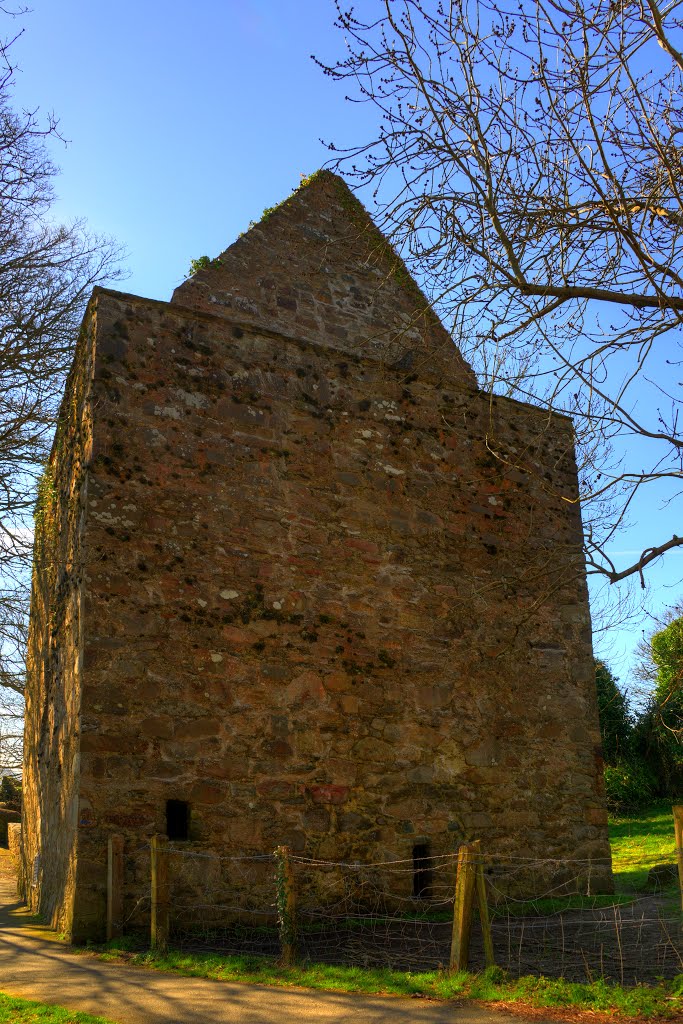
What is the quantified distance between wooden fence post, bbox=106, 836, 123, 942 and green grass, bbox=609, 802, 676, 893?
621cm

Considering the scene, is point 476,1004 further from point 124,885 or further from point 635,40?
point 635,40

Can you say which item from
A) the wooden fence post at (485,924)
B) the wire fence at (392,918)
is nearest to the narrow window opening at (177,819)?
the wire fence at (392,918)

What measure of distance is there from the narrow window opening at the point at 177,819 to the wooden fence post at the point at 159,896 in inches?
27.0

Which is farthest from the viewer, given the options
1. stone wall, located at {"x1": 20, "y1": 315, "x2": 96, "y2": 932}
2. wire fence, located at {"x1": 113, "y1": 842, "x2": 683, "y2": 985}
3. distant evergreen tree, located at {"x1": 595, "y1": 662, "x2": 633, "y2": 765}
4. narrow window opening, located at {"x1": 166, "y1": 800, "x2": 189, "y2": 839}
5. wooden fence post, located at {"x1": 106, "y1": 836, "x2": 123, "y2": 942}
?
distant evergreen tree, located at {"x1": 595, "y1": 662, "x2": 633, "y2": 765}

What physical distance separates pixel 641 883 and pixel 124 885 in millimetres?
6621

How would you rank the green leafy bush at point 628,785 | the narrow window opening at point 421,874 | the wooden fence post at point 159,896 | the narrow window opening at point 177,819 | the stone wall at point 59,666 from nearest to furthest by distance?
the wooden fence post at point 159,896 → the narrow window opening at point 177,819 → the stone wall at point 59,666 → the narrow window opening at point 421,874 → the green leafy bush at point 628,785

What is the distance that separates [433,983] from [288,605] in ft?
12.4

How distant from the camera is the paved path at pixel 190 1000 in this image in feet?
16.8

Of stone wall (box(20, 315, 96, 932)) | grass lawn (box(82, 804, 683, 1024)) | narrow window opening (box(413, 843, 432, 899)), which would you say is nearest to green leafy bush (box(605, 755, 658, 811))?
narrow window opening (box(413, 843, 432, 899))

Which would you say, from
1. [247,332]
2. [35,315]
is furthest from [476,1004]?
[35,315]

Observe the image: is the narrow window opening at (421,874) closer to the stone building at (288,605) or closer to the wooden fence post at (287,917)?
the stone building at (288,605)

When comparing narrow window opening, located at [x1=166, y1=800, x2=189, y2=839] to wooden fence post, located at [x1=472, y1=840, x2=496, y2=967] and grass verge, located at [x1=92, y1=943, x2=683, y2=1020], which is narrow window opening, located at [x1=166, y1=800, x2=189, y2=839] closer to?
grass verge, located at [x1=92, y1=943, x2=683, y2=1020]

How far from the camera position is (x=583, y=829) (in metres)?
10.1

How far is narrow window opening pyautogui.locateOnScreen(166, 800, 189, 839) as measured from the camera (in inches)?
Result: 302
